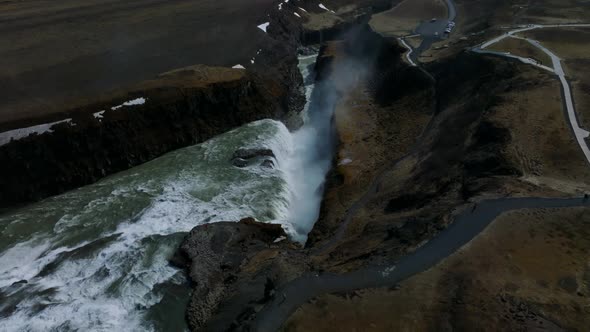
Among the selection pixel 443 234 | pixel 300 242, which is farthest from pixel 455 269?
pixel 300 242

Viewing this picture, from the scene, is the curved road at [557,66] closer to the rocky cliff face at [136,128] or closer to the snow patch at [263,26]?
the rocky cliff face at [136,128]

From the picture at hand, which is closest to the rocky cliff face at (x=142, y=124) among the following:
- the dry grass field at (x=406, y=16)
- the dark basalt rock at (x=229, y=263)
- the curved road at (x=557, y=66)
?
the dark basalt rock at (x=229, y=263)

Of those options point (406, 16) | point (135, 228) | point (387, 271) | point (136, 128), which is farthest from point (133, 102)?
point (406, 16)

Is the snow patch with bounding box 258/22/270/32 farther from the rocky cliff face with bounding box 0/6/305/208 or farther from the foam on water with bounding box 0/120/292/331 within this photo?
the foam on water with bounding box 0/120/292/331

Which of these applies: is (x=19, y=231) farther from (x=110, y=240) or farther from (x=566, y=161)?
(x=566, y=161)

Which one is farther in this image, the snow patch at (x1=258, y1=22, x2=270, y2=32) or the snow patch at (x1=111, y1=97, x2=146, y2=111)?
the snow patch at (x1=258, y1=22, x2=270, y2=32)

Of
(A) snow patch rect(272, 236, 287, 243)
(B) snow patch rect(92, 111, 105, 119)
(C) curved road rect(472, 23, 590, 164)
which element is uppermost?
(B) snow patch rect(92, 111, 105, 119)

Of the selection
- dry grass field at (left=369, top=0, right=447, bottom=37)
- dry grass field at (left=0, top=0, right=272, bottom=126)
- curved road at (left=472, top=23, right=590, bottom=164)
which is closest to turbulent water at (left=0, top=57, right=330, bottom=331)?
dry grass field at (left=0, top=0, right=272, bottom=126)

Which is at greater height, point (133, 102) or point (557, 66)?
point (133, 102)

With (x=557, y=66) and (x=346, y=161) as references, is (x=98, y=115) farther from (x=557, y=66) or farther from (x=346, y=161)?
(x=557, y=66)
